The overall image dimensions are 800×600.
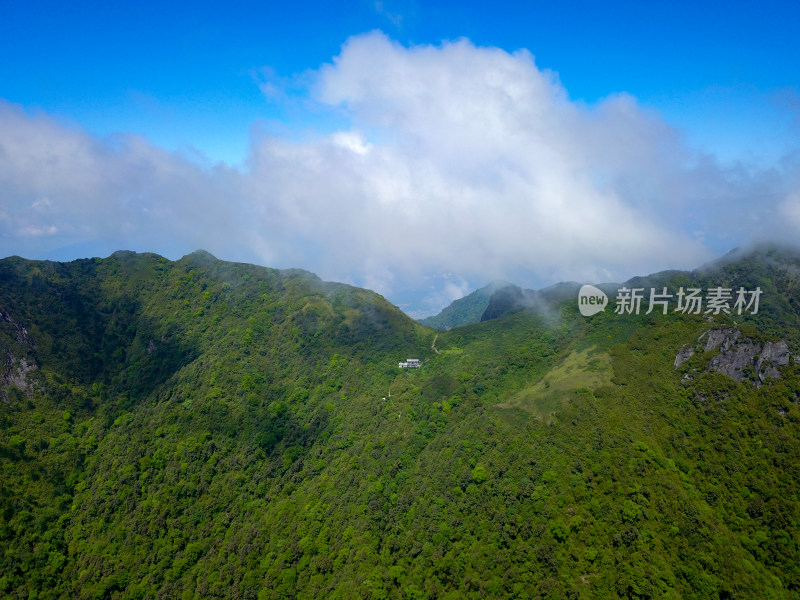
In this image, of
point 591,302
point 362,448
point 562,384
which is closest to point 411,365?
point 362,448

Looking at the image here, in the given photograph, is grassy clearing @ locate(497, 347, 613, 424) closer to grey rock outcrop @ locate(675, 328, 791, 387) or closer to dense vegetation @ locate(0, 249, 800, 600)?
dense vegetation @ locate(0, 249, 800, 600)

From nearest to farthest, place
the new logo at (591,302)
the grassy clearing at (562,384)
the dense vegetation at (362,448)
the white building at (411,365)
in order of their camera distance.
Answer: the dense vegetation at (362,448) < the grassy clearing at (562,384) < the new logo at (591,302) < the white building at (411,365)

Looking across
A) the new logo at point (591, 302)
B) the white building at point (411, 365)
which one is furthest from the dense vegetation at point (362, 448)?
the new logo at point (591, 302)

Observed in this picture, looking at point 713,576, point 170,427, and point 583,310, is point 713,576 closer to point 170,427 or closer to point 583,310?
point 583,310

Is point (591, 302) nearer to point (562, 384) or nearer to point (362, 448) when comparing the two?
point (562, 384)

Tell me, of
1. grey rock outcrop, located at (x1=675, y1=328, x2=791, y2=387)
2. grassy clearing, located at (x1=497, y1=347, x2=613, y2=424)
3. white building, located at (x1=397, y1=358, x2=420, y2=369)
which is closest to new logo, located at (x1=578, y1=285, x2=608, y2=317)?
grassy clearing, located at (x1=497, y1=347, x2=613, y2=424)

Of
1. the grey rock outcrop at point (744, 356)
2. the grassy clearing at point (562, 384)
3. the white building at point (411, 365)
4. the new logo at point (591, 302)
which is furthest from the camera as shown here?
the white building at point (411, 365)

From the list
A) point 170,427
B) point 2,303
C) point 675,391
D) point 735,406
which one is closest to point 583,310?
point 675,391

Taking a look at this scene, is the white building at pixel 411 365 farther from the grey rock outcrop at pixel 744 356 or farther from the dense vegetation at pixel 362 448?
the grey rock outcrop at pixel 744 356

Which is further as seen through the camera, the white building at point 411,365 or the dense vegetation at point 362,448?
the white building at point 411,365
